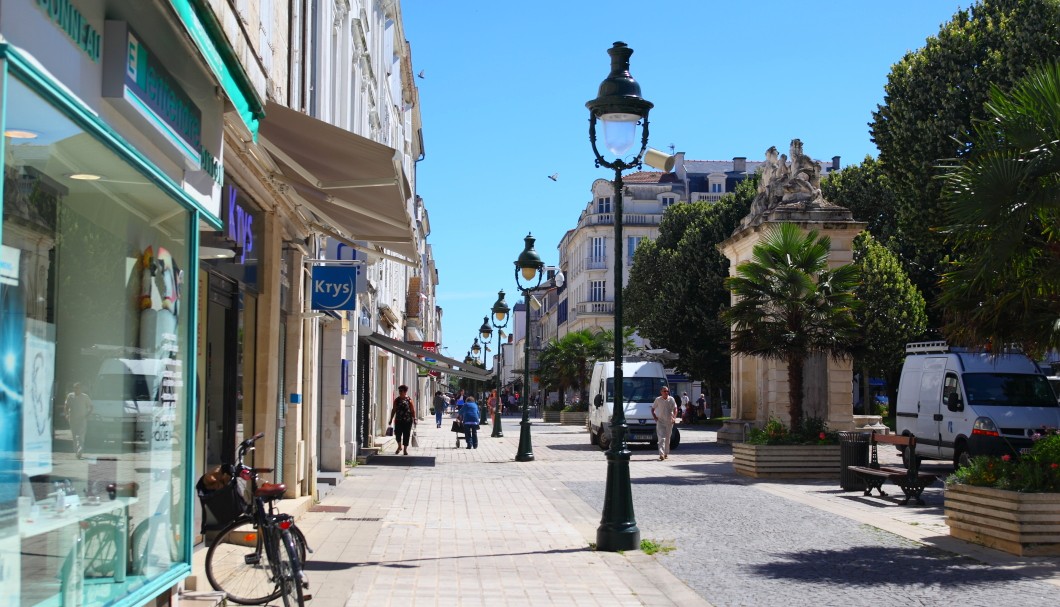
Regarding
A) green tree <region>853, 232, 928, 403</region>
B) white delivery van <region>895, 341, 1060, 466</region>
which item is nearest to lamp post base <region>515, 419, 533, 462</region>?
white delivery van <region>895, 341, 1060, 466</region>

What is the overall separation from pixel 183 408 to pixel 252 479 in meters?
1.73

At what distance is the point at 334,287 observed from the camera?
15.0 metres

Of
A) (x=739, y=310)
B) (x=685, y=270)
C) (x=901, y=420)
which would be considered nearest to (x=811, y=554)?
(x=739, y=310)

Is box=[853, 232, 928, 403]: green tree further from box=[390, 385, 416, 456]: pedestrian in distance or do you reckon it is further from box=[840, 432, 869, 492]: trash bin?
box=[840, 432, 869, 492]: trash bin

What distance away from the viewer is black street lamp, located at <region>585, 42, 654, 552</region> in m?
11.2

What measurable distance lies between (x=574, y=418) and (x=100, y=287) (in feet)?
157

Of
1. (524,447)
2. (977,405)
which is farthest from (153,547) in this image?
(524,447)

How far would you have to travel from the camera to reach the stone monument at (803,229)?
25.1m

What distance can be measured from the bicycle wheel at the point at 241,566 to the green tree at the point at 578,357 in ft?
150

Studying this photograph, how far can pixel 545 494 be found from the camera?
17547mm

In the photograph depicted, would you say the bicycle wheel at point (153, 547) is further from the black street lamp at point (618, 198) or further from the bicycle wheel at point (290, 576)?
the black street lamp at point (618, 198)

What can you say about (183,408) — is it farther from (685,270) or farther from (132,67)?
(685,270)

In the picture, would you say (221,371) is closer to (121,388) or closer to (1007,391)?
(121,388)

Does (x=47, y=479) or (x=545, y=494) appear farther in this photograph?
(x=545, y=494)
